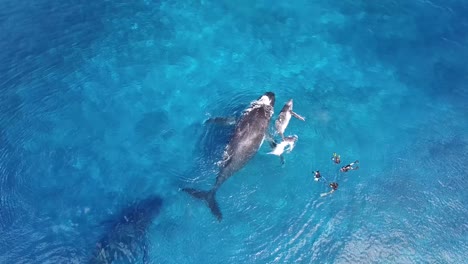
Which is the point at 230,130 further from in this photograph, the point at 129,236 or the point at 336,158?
the point at 129,236

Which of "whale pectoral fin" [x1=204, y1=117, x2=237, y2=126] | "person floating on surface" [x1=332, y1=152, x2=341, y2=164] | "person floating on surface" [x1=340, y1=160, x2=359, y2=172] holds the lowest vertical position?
"person floating on surface" [x1=340, y1=160, x2=359, y2=172]

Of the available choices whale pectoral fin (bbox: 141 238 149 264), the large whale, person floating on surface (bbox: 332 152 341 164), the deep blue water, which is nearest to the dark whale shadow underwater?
whale pectoral fin (bbox: 141 238 149 264)

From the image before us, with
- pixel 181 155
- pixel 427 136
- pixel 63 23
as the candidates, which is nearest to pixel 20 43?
pixel 63 23

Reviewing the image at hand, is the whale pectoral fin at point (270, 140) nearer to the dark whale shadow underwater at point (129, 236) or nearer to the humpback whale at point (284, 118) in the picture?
the humpback whale at point (284, 118)

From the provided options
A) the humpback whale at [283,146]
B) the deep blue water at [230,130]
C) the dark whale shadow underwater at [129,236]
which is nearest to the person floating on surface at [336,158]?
the deep blue water at [230,130]

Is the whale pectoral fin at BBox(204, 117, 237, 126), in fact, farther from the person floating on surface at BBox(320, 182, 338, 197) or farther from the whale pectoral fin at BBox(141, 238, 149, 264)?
the whale pectoral fin at BBox(141, 238, 149, 264)

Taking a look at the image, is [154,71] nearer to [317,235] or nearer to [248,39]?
[248,39]
